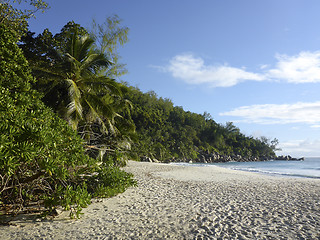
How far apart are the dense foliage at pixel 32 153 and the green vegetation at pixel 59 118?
1 cm

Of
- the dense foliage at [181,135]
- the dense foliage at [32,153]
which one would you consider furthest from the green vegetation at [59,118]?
the dense foliage at [181,135]

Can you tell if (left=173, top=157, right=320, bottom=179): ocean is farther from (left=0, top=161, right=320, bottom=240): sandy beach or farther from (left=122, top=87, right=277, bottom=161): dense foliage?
(left=0, top=161, right=320, bottom=240): sandy beach

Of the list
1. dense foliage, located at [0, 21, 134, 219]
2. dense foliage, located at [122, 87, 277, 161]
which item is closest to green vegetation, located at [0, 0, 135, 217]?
dense foliage, located at [0, 21, 134, 219]

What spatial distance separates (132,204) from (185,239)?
236 cm

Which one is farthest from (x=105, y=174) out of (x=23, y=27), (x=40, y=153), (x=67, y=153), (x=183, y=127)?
(x=183, y=127)

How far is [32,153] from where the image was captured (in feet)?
10.6

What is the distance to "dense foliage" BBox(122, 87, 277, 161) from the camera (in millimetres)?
41531

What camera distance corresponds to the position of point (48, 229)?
402 cm

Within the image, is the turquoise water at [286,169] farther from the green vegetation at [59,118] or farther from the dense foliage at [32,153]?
the dense foliage at [32,153]

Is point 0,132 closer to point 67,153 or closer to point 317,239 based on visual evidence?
point 67,153

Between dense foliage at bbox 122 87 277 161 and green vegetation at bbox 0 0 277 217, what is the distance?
17137 mm

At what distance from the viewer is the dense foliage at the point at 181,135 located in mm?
41531

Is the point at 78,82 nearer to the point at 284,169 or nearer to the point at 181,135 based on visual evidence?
the point at 284,169

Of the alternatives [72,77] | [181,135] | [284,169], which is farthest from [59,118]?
[181,135]
